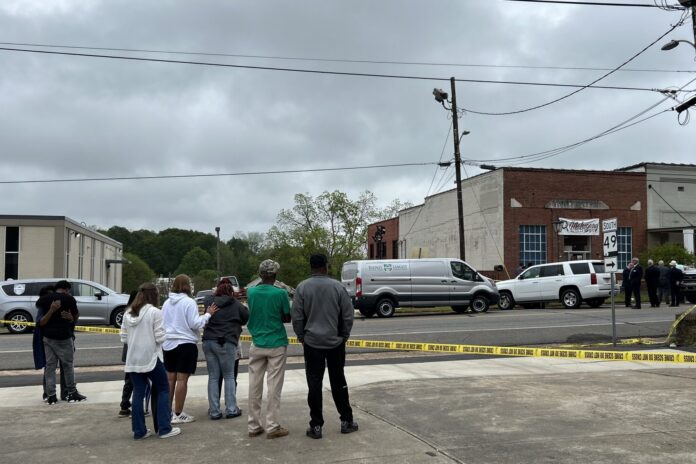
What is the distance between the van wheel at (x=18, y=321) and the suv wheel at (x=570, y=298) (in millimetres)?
18657

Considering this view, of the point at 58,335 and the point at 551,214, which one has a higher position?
the point at 551,214

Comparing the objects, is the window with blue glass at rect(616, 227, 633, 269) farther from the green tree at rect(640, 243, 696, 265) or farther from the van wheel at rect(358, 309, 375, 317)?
the van wheel at rect(358, 309, 375, 317)

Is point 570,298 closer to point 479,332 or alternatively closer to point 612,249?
point 479,332

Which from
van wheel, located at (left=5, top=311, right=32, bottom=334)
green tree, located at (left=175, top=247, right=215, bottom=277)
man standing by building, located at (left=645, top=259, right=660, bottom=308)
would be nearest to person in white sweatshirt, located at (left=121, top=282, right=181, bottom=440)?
van wheel, located at (left=5, top=311, right=32, bottom=334)

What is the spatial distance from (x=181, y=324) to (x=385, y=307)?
15879 mm

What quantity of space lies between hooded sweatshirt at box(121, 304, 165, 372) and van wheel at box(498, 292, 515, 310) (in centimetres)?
2032

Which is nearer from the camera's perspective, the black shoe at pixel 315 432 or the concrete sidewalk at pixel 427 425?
the concrete sidewalk at pixel 427 425

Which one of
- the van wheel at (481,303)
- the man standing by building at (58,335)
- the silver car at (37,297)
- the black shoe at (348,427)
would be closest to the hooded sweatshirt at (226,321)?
the black shoe at (348,427)

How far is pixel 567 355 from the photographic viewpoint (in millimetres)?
12180

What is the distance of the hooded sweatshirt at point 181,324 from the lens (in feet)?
23.8

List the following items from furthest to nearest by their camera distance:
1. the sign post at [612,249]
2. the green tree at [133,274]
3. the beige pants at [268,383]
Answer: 1. the green tree at [133,274]
2. the sign post at [612,249]
3. the beige pants at [268,383]

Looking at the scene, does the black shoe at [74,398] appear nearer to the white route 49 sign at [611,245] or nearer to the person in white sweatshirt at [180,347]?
the person in white sweatshirt at [180,347]

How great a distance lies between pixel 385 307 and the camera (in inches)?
895

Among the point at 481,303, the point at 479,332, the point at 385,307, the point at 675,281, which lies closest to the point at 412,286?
the point at 385,307
